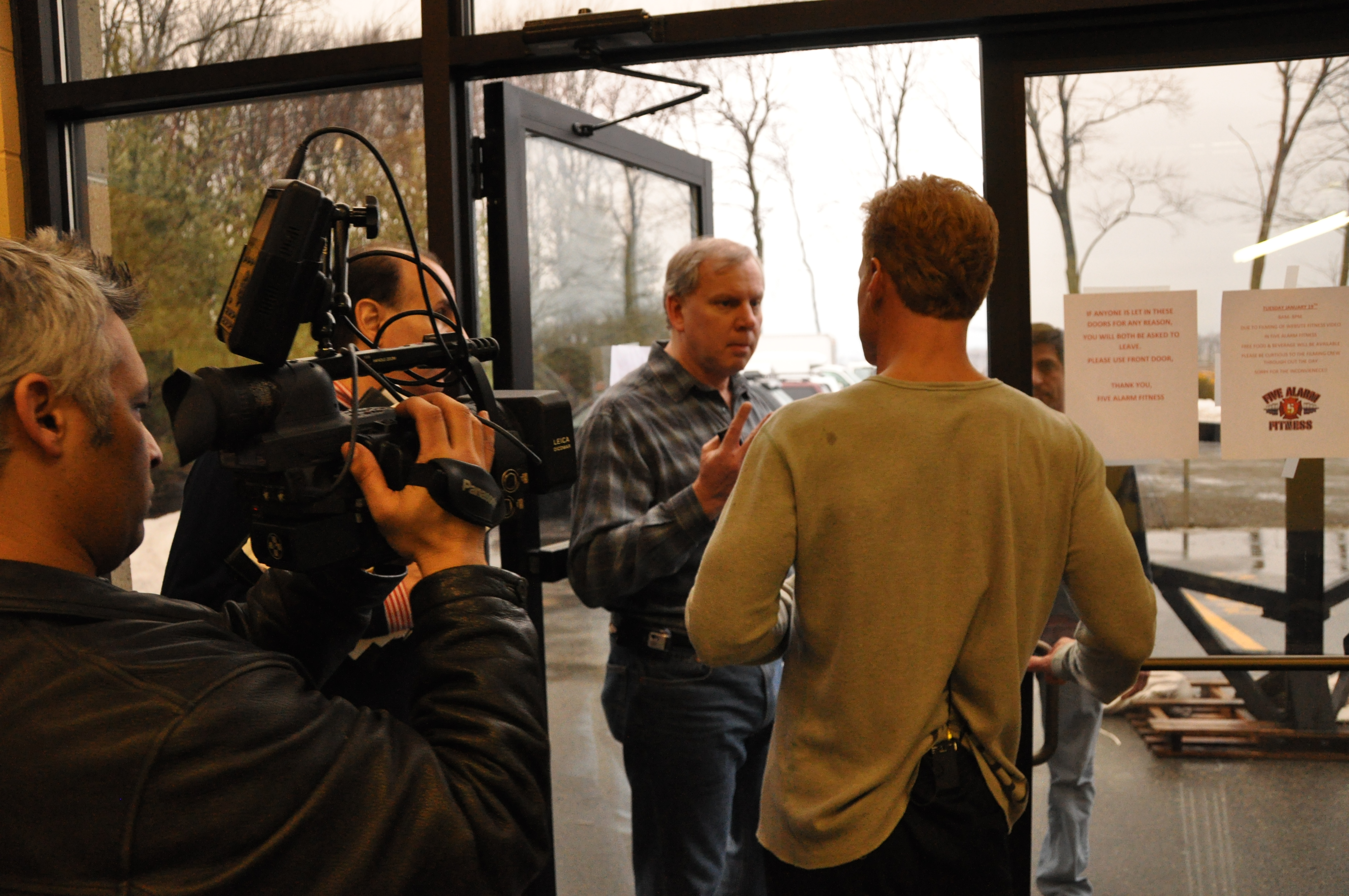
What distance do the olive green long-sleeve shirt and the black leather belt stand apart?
23.2 inches

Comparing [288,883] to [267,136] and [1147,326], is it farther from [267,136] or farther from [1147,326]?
[267,136]

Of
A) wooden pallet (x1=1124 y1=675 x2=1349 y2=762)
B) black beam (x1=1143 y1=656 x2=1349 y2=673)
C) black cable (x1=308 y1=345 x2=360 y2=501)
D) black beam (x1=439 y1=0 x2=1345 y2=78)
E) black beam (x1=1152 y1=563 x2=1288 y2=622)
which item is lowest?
wooden pallet (x1=1124 y1=675 x2=1349 y2=762)

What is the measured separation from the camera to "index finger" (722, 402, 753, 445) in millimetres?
1745

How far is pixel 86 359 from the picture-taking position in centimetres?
77

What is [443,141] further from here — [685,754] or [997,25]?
[685,754]

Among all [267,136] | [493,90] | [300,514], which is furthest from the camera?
[267,136]

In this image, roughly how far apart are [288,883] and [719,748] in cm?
132

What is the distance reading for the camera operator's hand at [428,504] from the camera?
848 millimetres

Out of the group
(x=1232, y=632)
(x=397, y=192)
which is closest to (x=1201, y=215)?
(x=1232, y=632)

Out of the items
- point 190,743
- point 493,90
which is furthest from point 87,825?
point 493,90

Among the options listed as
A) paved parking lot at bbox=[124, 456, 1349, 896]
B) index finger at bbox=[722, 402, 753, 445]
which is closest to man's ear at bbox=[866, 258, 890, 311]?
index finger at bbox=[722, 402, 753, 445]

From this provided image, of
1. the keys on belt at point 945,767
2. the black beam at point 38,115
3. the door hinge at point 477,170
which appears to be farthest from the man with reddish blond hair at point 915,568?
the black beam at point 38,115

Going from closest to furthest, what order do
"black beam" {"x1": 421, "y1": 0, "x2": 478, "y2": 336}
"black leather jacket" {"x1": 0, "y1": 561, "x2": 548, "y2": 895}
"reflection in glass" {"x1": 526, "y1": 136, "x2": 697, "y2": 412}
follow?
"black leather jacket" {"x1": 0, "y1": 561, "x2": 548, "y2": 895} < "black beam" {"x1": 421, "y1": 0, "x2": 478, "y2": 336} < "reflection in glass" {"x1": 526, "y1": 136, "x2": 697, "y2": 412}

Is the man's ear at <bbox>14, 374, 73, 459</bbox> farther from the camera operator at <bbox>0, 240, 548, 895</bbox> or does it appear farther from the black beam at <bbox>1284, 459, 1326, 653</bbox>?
the black beam at <bbox>1284, 459, 1326, 653</bbox>
